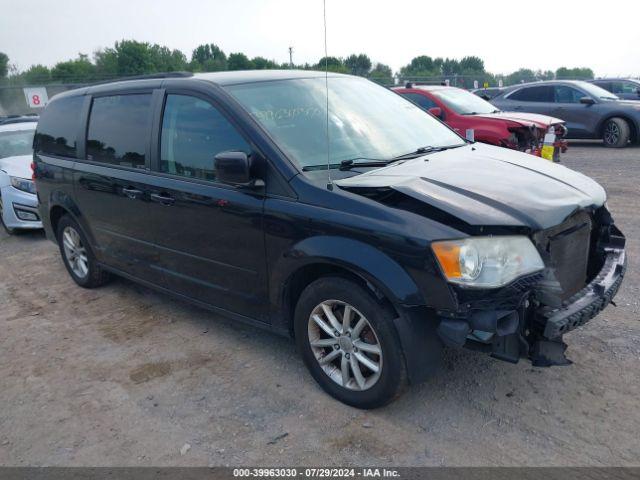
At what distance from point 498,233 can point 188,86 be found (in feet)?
7.67

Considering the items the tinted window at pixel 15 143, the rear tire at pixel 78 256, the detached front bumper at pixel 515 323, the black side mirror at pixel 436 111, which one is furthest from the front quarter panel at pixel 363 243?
the tinted window at pixel 15 143

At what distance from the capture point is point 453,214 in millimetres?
2764

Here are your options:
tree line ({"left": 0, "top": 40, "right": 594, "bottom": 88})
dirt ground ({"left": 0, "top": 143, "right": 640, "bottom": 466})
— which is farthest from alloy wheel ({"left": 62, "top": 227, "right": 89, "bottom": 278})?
tree line ({"left": 0, "top": 40, "right": 594, "bottom": 88})

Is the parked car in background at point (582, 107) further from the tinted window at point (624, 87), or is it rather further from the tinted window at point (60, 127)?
the tinted window at point (60, 127)

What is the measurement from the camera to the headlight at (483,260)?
2688mm

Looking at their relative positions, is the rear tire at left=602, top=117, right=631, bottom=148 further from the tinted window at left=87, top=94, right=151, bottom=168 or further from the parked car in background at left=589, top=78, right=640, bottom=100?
the tinted window at left=87, top=94, right=151, bottom=168

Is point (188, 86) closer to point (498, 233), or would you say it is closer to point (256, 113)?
point (256, 113)

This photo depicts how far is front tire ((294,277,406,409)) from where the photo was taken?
292cm

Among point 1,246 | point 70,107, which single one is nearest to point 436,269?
point 70,107

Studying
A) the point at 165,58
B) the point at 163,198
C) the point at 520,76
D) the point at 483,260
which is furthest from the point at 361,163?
the point at 165,58

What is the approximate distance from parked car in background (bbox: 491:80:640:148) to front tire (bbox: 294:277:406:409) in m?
12.1

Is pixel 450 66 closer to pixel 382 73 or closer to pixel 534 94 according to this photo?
pixel 382 73

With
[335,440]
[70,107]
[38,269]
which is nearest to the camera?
[335,440]

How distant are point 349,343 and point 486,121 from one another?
7319 millimetres
